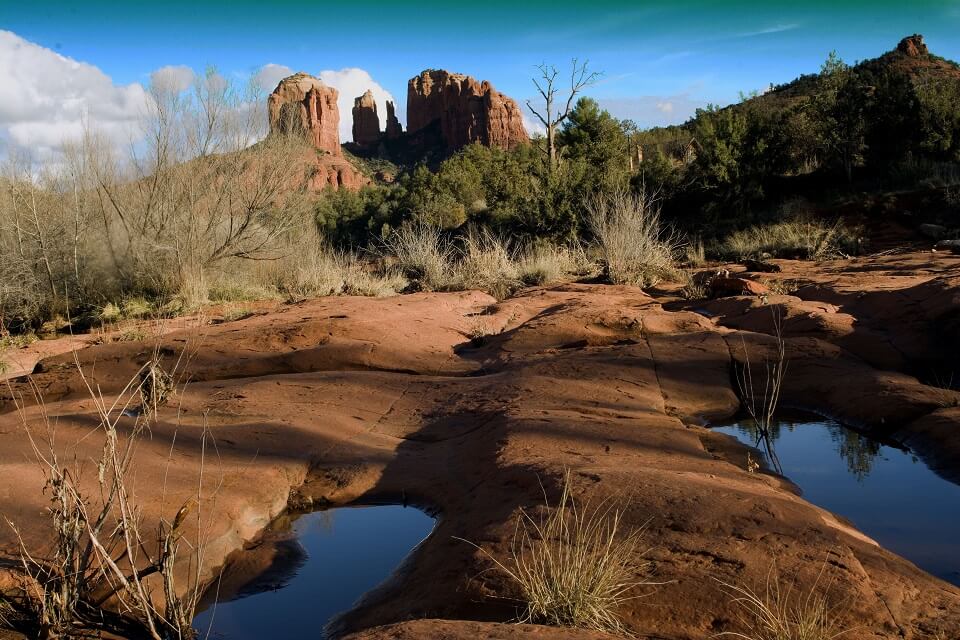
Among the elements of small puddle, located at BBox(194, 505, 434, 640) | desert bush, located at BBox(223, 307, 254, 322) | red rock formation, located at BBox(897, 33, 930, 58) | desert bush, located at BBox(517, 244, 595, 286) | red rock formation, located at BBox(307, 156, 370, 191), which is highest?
red rock formation, located at BBox(897, 33, 930, 58)

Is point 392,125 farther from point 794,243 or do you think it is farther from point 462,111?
point 794,243

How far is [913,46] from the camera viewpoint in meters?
48.5

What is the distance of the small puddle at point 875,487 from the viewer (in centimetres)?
409

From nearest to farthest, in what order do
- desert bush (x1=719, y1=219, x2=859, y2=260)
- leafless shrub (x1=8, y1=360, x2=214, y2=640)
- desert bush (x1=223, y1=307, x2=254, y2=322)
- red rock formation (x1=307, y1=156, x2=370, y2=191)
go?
1. leafless shrub (x1=8, y1=360, x2=214, y2=640)
2. desert bush (x1=223, y1=307, x2=254, y2=322)
3. desert bush (x1=719, y1=219, x2=859, y2=260)
4. red rock formation (x1=307, y1=156, x2=370, y2=191)

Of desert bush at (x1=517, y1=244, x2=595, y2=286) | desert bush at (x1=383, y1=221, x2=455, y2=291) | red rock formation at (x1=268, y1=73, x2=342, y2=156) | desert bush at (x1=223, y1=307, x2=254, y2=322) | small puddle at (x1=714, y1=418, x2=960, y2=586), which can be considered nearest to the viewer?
small puddle at (x1=714, y1=418, x2=960, y2=586)

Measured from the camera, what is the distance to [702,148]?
24.5 meters

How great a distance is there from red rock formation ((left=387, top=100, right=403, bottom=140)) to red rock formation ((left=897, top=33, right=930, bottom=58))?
214 ft

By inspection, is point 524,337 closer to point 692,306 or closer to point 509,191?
point 692,306

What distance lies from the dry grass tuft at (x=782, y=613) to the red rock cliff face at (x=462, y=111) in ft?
306

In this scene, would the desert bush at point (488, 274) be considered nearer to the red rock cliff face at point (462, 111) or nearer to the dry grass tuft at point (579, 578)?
the dry grass tuft at point (579, 578)

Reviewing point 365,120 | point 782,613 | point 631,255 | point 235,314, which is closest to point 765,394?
point 782,613

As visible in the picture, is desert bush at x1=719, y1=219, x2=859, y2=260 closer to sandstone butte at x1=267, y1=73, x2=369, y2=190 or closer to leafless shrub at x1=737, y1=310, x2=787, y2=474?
leafless shrub at x1=737, y1=310, x2=787, y2=474

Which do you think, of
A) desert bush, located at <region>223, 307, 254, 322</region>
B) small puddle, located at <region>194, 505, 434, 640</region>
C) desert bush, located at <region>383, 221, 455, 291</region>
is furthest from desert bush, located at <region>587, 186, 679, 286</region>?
small puddle, located at <region>194, 505, 434, 640</region>

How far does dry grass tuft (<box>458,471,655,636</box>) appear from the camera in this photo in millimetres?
2730
